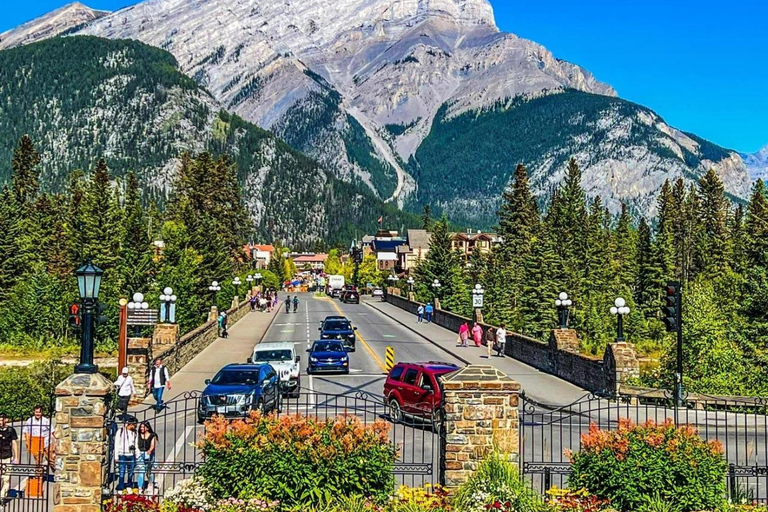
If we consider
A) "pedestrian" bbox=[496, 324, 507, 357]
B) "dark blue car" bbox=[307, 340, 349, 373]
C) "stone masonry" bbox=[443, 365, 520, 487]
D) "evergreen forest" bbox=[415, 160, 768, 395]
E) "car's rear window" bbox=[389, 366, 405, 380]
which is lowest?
"stone masonry" bbox=[443, 365, 520, 487]

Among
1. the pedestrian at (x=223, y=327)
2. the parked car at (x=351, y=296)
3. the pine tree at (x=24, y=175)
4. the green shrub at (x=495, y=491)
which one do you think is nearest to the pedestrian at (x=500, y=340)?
the pedestrian at (x=223, y=327)

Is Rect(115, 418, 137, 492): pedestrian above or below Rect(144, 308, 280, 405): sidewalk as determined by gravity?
below

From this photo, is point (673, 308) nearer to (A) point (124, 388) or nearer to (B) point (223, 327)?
(A) point (124, 388)

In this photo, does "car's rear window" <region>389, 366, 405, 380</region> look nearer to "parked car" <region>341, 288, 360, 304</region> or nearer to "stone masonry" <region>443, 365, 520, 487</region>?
"stone masonry" <region>443, 365, 520, 487</region>

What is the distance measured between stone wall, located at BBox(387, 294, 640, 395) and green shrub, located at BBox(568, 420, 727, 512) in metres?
13.7

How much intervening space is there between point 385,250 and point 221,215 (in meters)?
108

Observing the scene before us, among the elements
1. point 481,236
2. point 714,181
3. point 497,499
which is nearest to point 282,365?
point 497,499

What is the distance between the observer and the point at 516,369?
35.0 meters

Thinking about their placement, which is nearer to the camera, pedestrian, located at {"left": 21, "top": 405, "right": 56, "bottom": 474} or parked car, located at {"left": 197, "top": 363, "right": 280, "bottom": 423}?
pedestrian, located at {"left": 21, "top": 405, "right": 56, "bottom": 474}

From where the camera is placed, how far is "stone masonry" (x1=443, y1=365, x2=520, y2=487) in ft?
41.7

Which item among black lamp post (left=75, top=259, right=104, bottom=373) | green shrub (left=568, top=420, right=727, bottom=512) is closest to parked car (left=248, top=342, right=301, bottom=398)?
black lamp post (left=75, top=259, right=104, bottom=373)

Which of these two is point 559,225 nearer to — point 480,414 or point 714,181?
point 714,181

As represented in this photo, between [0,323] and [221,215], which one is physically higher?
[221,215]

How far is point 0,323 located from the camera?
50.4m
